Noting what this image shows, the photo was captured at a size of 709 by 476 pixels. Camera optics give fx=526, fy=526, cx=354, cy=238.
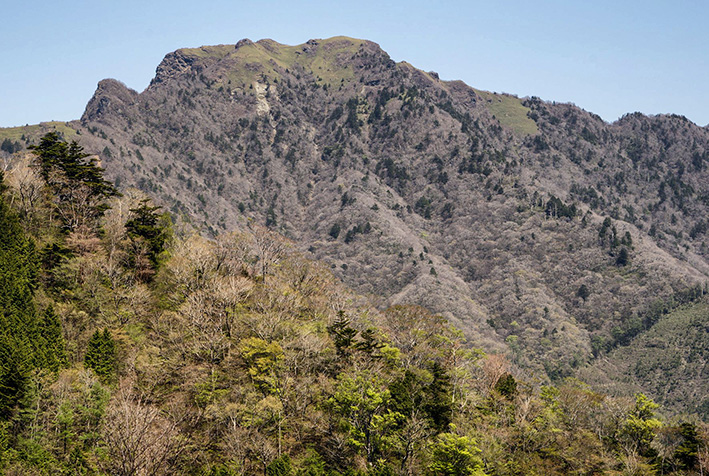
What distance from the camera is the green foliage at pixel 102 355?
5725 cm

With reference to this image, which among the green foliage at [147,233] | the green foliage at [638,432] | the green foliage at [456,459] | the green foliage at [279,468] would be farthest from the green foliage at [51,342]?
the green foliage at [638,432]

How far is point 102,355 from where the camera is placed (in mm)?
58156

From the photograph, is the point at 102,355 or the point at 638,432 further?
the point at 638,432

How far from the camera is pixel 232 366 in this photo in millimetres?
58312

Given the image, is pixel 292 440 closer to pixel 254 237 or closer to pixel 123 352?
pixel 123 352

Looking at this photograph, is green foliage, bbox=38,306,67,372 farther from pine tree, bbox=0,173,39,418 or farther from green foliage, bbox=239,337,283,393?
green foliage, bbox=239,337,283,393

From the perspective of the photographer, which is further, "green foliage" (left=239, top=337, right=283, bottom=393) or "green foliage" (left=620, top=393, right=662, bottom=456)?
"green foliage" (left=620, top=393, right=662, bottom=456)

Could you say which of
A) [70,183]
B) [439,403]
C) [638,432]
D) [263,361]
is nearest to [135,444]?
[263,361]

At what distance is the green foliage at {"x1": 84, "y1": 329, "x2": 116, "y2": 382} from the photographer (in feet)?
188

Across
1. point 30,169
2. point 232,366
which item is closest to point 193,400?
point 232,366

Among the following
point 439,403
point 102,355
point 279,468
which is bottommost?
point 279,468

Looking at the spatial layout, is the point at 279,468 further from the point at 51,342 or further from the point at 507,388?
the point at 507,388

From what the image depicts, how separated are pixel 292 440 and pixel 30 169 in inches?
2395

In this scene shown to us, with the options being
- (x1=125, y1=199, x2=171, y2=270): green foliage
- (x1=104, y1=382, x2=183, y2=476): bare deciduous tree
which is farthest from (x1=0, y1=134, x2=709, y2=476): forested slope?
(x1=125, y1=199, x2=171, y2=270): green foliage
